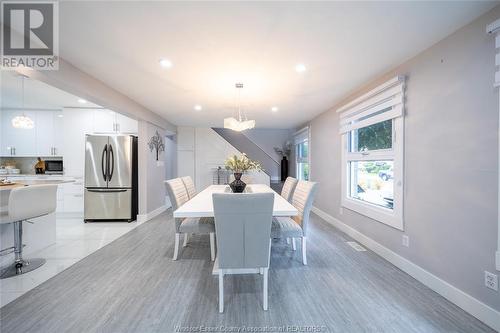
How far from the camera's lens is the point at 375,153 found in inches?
112

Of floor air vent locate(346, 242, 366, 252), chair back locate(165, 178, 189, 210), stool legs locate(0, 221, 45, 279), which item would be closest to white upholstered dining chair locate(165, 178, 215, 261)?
chair back locate(165, 178, 189, 210)

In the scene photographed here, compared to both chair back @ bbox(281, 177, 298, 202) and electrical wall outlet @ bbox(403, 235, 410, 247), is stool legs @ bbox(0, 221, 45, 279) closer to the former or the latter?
chair back @ bbox(281, 177, 298, 202)

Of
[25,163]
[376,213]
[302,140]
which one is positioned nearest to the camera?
[376,213]

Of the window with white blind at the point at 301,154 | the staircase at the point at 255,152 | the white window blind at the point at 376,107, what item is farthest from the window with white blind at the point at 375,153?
the staircase at the point at 255,152

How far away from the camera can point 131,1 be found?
145 centimetres

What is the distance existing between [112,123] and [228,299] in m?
4.33

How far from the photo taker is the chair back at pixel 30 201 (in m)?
2.02

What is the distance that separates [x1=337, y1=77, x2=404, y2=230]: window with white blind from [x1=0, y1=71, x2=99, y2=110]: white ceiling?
480cm

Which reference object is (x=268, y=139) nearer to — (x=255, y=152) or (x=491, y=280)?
(x=255, y=152)

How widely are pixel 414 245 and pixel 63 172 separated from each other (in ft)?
19.8

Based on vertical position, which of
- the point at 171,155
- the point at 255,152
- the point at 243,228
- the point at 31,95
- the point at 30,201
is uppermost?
the point at 31,95

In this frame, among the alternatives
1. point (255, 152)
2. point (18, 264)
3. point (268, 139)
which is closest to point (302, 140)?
point (268, 139)

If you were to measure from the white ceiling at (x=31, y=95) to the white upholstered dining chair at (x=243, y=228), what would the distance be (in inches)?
140

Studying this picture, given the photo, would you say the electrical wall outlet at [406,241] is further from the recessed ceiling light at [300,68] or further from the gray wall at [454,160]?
the recessed ceiling light at [300,68]
